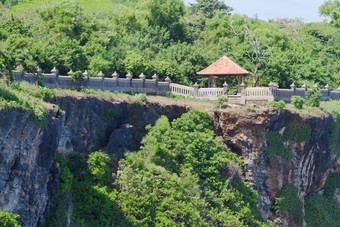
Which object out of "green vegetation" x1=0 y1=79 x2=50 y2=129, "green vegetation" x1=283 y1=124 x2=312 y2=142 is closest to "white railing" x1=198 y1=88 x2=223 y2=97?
"green vegetation" x1=283 y1=124 x2=312 y2=142

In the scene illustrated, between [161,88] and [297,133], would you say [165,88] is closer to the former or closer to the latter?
[161,88]

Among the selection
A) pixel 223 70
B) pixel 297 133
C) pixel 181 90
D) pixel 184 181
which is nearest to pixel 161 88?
pixel 181 90

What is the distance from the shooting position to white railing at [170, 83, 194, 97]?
164 feet

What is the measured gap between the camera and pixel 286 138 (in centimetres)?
4897

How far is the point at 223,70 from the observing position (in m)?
52.1

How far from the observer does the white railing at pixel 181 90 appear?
5003cm

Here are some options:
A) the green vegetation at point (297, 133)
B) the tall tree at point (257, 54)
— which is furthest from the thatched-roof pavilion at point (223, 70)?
the green vegetation at point (297, 133)

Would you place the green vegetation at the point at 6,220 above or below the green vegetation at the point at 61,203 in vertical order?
Answer: above

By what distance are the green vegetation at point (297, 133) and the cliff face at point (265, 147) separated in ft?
0.96

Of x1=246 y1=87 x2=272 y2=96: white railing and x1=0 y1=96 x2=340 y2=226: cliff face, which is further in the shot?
x1=246 y1=87 x2=272 y2=96: white railing

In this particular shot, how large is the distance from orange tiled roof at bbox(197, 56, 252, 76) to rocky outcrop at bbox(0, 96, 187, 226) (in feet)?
30.3

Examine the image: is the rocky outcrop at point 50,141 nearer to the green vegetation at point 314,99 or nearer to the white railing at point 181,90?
the white railing at point 181,90

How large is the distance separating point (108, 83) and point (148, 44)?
14.7 meters

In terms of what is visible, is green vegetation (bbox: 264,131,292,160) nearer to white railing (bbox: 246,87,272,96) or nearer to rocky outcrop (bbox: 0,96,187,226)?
white railing (bbox: 246,87,272,96)
